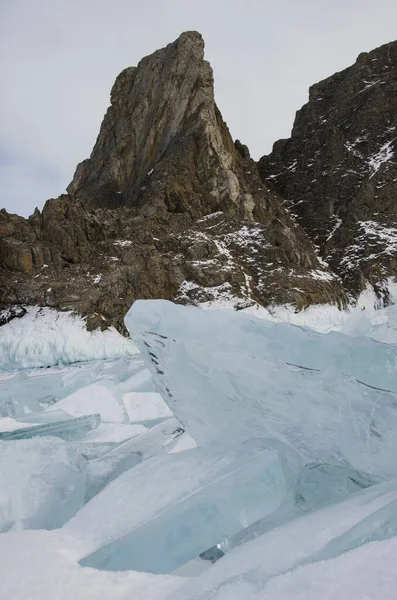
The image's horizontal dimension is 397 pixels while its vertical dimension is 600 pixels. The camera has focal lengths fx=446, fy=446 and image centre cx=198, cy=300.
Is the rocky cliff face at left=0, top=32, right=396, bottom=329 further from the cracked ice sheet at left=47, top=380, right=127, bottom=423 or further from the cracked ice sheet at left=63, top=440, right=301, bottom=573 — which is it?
the cracked ice sheet at left=63, top=440, right=301, bottom=573

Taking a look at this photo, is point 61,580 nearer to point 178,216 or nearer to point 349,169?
point 178,216

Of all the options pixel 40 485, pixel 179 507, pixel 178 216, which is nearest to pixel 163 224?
pixel 178 216

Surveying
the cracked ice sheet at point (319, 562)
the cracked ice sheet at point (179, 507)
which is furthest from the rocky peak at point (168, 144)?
the cracked ice sheet at point (319, 562)

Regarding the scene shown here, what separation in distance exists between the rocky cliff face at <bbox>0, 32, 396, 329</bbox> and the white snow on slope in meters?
1.03

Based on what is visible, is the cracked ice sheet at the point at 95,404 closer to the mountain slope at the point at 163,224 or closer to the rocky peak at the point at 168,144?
the mountain slope at the point at 163,224

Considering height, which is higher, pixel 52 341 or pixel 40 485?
pixel 52 341

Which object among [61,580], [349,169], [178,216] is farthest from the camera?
[349,169]

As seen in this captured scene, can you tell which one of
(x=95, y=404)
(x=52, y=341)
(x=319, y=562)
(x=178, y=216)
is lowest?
(x=95, y=404)

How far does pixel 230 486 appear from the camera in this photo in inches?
87.4

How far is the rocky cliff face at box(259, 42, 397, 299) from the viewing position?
45719 millimetres

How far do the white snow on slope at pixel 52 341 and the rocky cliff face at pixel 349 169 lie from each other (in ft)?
83.4

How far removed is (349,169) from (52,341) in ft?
139

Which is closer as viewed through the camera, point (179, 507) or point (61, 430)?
point (179, 507)

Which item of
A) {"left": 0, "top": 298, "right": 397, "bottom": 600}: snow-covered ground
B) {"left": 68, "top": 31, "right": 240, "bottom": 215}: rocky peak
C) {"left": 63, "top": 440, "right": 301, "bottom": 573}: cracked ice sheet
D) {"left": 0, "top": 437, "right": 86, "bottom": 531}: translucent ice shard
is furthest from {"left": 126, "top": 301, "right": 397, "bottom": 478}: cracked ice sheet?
{"left": 68, "top": 31, "right": 240, "bottom": 215}: rocky peak
